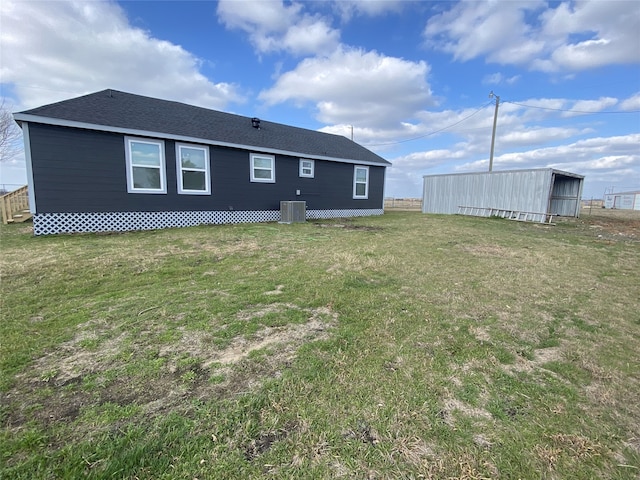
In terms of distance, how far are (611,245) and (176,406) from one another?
37.4 feet

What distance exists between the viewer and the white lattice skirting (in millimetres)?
7711

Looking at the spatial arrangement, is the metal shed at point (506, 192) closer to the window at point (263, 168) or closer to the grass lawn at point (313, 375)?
the grass lawn at point (313, 375)

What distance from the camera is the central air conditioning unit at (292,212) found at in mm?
11555

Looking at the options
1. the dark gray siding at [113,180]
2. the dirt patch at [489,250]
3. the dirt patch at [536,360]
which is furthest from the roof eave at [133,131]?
the dirt patch at [536,360]

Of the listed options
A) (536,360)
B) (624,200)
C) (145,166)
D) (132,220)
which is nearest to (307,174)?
(145,166)

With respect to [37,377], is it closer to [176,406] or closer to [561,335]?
[176,406]

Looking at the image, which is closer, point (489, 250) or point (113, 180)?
point (489, 250)

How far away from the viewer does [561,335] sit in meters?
2.91

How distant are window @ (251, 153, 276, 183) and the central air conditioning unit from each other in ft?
4.03

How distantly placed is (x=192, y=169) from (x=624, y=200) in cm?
4822

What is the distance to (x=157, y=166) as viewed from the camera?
30.1ft

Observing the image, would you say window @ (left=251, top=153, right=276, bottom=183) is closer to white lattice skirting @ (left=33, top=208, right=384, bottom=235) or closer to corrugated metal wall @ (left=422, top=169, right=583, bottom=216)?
white lattice skirting @ (left=33, top=208, right=384, bottom=235)

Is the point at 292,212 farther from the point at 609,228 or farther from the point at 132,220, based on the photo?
the point at 609,228

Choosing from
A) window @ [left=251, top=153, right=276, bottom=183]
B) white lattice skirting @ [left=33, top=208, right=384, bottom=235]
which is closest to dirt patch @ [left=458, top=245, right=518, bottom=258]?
white lattice skirting @ [left=33, top=208, right=384, bottom=235]
